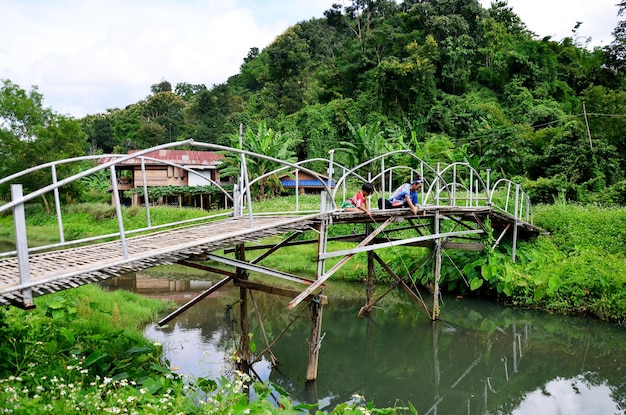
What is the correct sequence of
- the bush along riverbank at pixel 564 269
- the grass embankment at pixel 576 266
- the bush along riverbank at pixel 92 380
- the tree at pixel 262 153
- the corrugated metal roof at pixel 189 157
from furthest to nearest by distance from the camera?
1. the corrugated metal roof at pixel 189 157
2. the tree at pixel 262 153
3. the bush along riverbank at pixel 564 269
4. the grass embankment at pixel 576 266
5. the bush along riverbank at pixel 92 380

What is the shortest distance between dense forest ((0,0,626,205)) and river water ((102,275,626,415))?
9.12m

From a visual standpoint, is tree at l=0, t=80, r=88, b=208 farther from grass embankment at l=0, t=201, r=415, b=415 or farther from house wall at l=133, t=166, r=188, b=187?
grass embankment at l=0, t=201, r=415, b=415

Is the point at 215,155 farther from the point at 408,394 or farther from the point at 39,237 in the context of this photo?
the point at 408,394

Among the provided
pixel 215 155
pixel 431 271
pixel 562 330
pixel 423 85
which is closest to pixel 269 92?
pixel 215 155

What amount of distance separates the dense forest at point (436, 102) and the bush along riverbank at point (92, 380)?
53.5 feet

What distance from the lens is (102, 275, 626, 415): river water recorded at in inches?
296

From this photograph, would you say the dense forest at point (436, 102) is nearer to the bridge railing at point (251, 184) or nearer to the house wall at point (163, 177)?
the bridge railing at point (251, 184)

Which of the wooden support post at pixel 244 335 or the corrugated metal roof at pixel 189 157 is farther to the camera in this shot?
the corrugated metal roof at pixel 189 157

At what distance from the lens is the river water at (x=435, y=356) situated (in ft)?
24.6

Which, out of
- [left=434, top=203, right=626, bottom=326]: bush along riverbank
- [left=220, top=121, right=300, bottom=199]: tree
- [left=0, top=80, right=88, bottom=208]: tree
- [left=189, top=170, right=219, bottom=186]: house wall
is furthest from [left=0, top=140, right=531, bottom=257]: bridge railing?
[left=0, top=80, right=88, bottom=208]: tree

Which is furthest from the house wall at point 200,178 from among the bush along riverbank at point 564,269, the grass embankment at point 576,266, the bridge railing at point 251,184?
the grass embankment at point 576,266

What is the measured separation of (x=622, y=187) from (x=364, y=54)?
64.6ft

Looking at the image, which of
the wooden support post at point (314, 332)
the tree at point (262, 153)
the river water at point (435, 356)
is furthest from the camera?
the tree at point (262, 153)

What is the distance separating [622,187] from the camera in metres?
17.1
